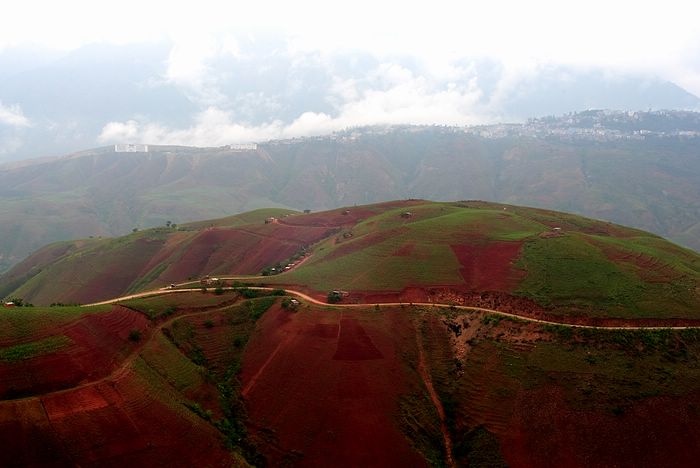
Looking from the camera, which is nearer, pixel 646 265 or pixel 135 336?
pixel 135 336

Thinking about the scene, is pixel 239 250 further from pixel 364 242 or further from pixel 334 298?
pixel 334 298

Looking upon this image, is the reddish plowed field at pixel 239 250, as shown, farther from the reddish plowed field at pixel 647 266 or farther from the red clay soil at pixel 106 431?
the reddish plowed field at pixel 647 266

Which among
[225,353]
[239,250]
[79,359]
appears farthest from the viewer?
[239,250]

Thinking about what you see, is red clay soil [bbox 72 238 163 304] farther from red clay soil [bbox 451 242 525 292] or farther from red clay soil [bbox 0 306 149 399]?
red clay soil [bbox 451 242 525 292]

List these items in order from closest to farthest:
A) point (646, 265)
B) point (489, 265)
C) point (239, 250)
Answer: point (646, 265) < point (489, 265) < point (239, 250)

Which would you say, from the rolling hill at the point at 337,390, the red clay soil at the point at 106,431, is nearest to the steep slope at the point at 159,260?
the rolling hill at the point at 337,390

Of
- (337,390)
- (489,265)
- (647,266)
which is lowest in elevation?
(337,390)

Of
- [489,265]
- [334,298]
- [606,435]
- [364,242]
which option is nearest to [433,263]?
[489,265]

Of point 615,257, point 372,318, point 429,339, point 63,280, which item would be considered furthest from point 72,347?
point 63,280
